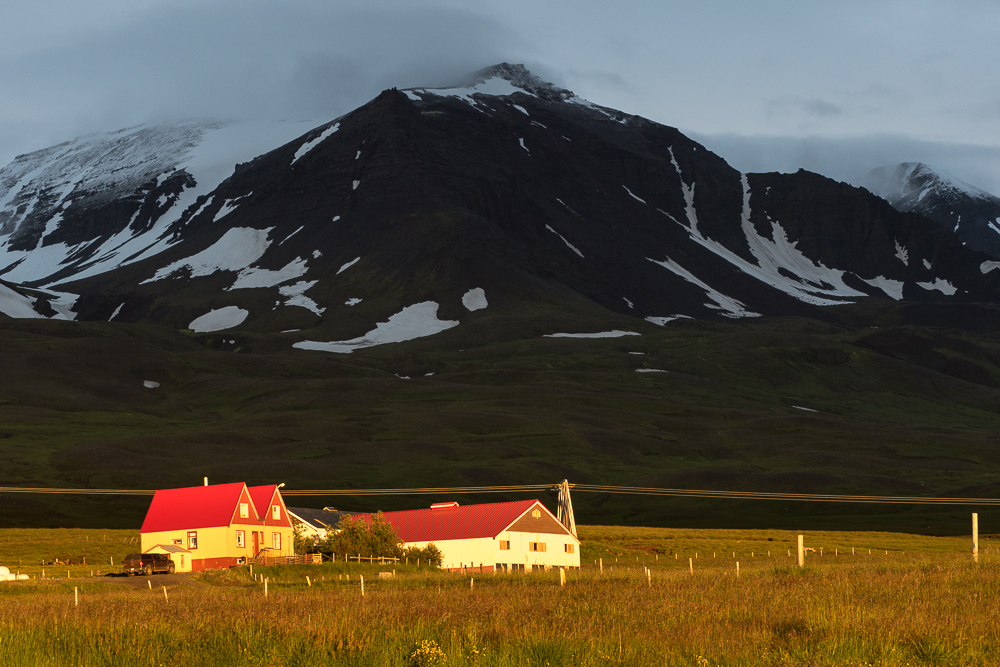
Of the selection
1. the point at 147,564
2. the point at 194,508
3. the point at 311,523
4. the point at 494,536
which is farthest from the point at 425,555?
the point at 194,508

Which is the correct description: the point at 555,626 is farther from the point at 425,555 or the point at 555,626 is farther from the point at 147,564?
the point at 425,555

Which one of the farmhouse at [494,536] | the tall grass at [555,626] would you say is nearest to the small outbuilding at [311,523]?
the farmhouse at [494,536]

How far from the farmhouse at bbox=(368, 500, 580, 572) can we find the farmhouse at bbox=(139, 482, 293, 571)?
7.58m

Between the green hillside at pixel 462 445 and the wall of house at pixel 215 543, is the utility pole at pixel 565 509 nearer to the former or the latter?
the wall of house at pixel 215 543

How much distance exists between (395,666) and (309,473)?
4389 inches

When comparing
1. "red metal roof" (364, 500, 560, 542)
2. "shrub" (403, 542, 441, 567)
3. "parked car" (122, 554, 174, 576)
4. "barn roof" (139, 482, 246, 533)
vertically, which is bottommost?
"shrub" (403, 542, 441, 567)

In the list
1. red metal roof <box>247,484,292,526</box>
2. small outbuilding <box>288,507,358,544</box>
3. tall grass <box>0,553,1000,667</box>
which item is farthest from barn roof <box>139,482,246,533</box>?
tall grass <box>0,553,1000,667</box>

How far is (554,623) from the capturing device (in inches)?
965

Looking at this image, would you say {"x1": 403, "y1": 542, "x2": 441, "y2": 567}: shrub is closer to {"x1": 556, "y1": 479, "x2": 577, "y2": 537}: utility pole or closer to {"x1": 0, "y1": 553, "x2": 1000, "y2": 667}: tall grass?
{"x1": 556, "y1": 479, "x2": 577, "y2": 537}: utility pole

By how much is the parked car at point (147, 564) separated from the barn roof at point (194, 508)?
6915 millimetres

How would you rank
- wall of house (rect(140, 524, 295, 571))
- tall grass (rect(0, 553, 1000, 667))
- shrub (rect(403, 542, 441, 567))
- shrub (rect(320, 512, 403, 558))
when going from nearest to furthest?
tall grass (rect(0, 553, 1000, 667))
shrub (rect(320, 512, 403, 558))
shrub (rect(403, 542, 441, 567))
wall of house (rect(140, 524, 295, 571))

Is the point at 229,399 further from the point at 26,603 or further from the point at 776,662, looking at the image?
the point at 776,662

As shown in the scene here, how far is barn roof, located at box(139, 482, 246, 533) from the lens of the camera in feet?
229

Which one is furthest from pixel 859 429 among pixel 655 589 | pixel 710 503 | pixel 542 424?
pixel 655 589
